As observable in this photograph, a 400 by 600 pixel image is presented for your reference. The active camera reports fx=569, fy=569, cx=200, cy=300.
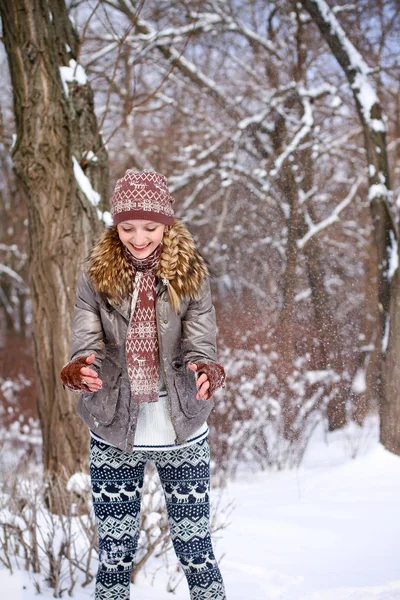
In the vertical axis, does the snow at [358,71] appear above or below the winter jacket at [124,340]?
above

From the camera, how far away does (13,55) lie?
127 inches

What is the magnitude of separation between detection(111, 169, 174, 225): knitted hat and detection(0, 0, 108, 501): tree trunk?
1.46 metres

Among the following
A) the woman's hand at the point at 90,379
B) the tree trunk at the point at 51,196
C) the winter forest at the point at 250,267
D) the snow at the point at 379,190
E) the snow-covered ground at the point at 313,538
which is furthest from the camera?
the snow at the point at 379,190

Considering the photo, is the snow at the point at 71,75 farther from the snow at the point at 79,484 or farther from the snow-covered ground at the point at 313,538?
the snow-covered ground at the point at 313,538

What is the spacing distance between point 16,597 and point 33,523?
288mm

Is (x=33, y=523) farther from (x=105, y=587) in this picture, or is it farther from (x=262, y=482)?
(x=262, y=482)

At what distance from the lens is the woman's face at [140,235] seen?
178 cm

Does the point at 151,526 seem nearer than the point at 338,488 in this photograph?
Yes

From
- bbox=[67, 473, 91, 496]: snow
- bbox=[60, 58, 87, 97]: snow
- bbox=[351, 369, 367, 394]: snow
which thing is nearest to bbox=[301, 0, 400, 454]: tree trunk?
bbox=[351, 369, 367, 394]: snow

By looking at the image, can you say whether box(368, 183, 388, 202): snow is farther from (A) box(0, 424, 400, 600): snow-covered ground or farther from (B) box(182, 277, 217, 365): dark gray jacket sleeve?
(B) box(182, 277, 217, 365): dark gray jacket sleeve

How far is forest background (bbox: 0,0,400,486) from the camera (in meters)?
3.22

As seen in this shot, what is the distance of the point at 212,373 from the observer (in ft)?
5.40

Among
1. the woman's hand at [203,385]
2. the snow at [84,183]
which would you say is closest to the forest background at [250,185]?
the snow at [84,183]

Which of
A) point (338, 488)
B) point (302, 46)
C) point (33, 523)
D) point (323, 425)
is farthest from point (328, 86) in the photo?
point (33, 523)
